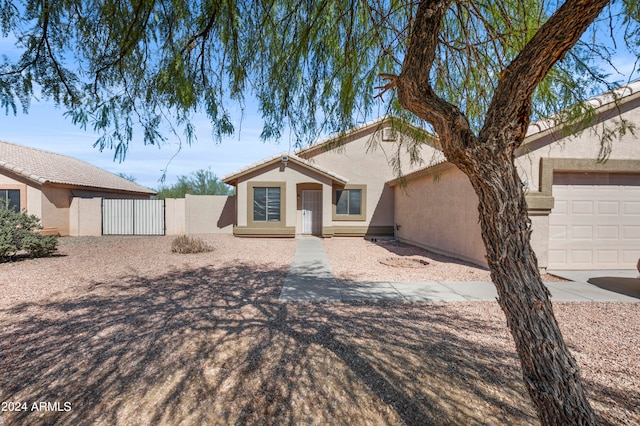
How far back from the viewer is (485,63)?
4402 mm

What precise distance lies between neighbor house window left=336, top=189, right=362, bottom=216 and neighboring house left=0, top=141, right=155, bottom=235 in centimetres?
1405

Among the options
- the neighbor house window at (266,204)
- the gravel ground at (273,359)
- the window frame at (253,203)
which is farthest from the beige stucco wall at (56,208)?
the gravel ground at (273,359)

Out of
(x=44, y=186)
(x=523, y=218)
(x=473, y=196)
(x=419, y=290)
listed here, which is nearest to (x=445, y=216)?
(x=473, y=196)

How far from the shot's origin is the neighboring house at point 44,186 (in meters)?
15.7

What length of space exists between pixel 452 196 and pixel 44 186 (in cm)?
1961

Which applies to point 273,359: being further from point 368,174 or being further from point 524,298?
point 368,174

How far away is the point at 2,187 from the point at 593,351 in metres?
23.0

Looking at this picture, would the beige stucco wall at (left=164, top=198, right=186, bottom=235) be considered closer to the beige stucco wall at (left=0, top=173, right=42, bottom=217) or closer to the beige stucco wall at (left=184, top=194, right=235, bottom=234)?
the beige stucco wall at (left=184, top=194, right=235, bottom=234)

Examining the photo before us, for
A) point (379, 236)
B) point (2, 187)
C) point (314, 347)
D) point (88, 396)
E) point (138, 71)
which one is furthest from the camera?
point (379, 236)

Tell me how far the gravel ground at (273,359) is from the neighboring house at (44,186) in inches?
478

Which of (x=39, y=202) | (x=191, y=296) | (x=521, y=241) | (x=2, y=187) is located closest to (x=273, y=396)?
(x=521, y=241)

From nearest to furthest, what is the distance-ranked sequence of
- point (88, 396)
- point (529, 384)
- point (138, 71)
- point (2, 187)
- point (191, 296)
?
point (529, 384)
point (88, 396)
point (138, 71)
point (191, 296)
point (2, 187)

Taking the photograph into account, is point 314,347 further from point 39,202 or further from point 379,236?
point 39,202

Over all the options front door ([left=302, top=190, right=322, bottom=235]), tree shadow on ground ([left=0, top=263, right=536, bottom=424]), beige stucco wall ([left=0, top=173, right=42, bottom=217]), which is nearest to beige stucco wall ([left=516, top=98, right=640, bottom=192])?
tree shadow on ground ([left=0, top=263, right=536, bottom=424])
